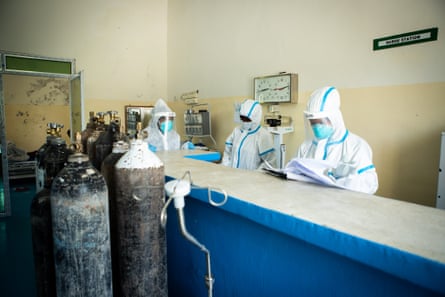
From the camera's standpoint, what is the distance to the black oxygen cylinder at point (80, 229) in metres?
0.80

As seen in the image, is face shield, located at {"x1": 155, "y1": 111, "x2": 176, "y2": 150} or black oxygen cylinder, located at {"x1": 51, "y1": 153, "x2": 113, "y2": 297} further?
face shield, located at {"x1": 155, "y1": 111, "x2": 176, "y2": 150}

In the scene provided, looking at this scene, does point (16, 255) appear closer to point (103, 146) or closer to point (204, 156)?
point (204, 156)

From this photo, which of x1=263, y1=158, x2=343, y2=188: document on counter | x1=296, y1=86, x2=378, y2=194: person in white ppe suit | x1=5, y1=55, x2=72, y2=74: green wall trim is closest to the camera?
x1=263, y1=158, x2=343, y2=188: document on counter

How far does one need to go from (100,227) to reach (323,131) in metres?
1.56

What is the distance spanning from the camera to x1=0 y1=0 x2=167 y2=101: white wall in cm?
481

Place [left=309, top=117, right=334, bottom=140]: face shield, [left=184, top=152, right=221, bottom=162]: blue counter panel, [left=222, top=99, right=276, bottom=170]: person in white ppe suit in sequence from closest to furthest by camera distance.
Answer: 1. [left=309, top=117, right=334, bottom=140]: face shield
2. [left=184, top=152, right=221, bottom=162]: blue counter panel
3. [left=222, top=99, right=276, bottom=170]: person in white ppe suit

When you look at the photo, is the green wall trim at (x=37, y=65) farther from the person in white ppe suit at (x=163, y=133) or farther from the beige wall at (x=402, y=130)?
the beige wall at (x=402, y=130)

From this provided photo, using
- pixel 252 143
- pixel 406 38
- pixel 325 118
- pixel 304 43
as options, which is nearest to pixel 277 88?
pixel 304 43

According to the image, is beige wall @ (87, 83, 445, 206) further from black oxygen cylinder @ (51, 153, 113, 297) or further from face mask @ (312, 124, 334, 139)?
black oxygen cylinder @ (51, 153, 113, 297)

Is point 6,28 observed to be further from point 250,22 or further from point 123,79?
point 250,22

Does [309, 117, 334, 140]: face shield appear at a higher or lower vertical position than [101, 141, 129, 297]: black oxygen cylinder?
higher

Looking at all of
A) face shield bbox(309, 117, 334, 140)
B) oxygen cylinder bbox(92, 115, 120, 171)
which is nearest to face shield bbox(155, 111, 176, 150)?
face shield bbox(309, 117, 334, 140)

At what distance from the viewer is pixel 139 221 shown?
898mm

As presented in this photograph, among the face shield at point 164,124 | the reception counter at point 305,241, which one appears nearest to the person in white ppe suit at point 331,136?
the reception counter at point 305,241
